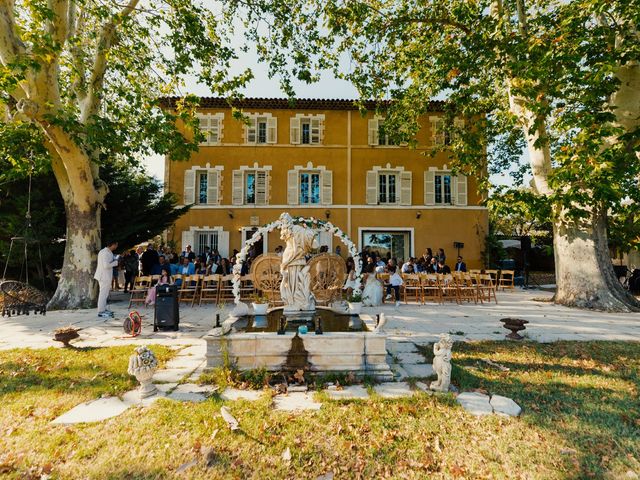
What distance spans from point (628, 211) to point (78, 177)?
46.3ft

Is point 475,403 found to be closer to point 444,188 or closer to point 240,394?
point 240,394

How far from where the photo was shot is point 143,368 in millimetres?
3455

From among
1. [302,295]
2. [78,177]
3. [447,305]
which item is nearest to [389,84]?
[447,305]

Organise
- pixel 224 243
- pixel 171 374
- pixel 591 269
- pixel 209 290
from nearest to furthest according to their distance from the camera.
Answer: pixel 171 374, pixel 591 269, pixel 209 290, pixel 224 243

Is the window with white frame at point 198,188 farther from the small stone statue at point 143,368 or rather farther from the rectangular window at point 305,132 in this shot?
the small stone statue at point 143,368

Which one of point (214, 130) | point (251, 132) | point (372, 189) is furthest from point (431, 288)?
point (214, 130)

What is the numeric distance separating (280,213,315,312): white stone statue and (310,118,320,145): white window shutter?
1238cm

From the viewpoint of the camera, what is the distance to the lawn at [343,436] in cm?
240

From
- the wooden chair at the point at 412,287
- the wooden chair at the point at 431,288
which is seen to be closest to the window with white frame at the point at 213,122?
the wooden chair at the point at 412,287

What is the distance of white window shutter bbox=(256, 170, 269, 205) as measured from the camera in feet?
53.7

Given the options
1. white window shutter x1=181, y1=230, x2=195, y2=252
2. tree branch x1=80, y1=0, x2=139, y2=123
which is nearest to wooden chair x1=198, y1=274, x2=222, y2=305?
tree branch x1=80, y1=0, x2=139, y2=123

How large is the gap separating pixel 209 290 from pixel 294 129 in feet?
32.6

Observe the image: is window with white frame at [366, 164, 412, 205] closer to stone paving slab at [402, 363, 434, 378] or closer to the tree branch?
the tree branch

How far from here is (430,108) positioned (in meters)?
16.6
